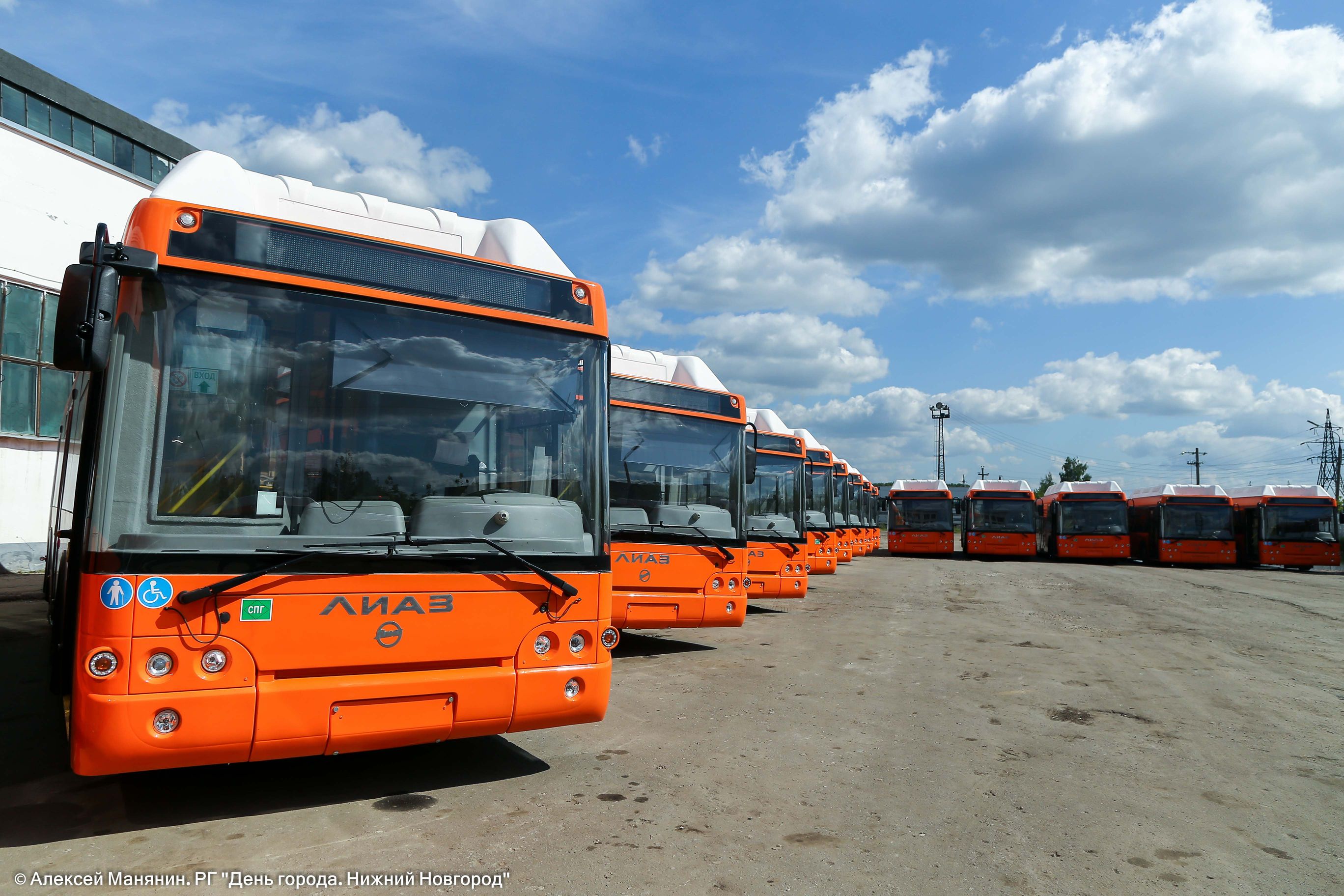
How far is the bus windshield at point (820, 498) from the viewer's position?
61.3 feet

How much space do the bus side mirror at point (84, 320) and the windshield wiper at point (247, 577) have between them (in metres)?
1.06

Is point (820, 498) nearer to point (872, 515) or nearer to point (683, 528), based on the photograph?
point (683, 528)

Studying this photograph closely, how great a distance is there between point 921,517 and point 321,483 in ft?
109

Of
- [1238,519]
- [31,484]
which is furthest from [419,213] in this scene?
[1238,519]

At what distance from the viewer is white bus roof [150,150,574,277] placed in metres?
4.95

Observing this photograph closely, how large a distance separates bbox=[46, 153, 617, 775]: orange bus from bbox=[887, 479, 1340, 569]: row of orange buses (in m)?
30.5

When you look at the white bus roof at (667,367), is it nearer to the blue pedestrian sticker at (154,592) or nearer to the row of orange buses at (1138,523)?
the blue pedestrian sticker at (154,592)

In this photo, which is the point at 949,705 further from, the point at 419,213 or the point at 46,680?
the point at 46,680

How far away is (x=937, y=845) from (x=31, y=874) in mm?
4064

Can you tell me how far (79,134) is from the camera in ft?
80.4

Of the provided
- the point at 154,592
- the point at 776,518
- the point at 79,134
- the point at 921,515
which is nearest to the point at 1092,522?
the point at 921,515

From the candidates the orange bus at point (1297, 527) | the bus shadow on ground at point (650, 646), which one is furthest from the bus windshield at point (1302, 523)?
the bus shadow on ground at point (650, 646)

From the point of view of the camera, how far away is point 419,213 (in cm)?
591

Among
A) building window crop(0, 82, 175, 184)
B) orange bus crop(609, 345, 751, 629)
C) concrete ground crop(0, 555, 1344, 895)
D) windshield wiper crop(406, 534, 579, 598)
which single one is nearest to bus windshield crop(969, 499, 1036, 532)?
concrete ground crop(0, 555, 1344, 895)
